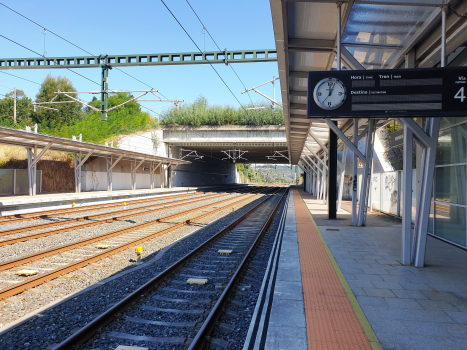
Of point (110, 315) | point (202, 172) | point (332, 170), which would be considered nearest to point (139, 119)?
point (202, 172)

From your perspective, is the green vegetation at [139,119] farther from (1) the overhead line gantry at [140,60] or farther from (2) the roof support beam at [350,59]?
(2) the roof support beam at [350,59]

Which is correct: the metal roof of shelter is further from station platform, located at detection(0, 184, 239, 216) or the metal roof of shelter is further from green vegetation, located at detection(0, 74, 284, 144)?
green vegetation, located at detection(0, 74, 284, 144)

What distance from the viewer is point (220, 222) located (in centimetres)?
1370

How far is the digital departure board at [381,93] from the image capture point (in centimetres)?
555

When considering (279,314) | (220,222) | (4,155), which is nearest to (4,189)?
(4,155)

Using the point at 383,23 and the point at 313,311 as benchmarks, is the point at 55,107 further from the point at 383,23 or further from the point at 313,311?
the point at 313,311

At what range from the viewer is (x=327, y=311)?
15.0 feet

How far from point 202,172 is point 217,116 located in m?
16.5

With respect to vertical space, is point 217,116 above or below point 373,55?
above

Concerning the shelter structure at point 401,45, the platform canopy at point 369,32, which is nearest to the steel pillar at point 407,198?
the shelter structure at point 401,45

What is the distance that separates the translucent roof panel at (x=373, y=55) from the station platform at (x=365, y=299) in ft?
14.9

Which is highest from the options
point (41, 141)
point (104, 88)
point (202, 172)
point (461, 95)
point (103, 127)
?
point (103, 127)

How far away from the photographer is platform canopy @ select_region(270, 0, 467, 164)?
5957mm

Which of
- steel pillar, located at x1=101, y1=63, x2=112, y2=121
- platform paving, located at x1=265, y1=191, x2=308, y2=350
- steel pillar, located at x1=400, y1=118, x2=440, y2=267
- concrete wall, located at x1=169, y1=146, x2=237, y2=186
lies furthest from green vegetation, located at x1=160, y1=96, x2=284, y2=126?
platform paving, located at x1=265, y1=191, x2=308, y2=350
